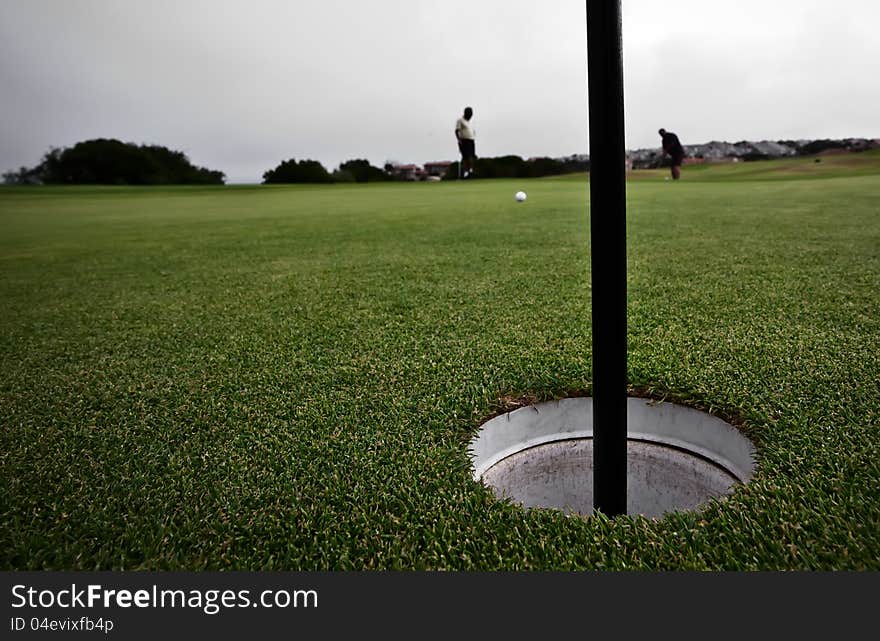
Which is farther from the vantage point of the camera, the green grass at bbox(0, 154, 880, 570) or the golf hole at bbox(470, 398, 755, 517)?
the golf hole at bbox(470, 398, 755, 517)

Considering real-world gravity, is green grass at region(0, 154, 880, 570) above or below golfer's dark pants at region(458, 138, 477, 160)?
below

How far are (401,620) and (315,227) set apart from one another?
20.7 ft

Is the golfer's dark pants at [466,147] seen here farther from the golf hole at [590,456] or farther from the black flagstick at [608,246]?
the black flagstick at [608,246]

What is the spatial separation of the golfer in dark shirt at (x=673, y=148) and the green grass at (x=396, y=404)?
514 inches

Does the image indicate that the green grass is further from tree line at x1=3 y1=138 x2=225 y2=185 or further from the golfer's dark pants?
tree line at x1=3 y1=138 x2=225 y2=185

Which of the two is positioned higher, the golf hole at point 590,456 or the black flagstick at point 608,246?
the black flagstick at point 608,246

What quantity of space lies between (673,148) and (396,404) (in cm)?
1684

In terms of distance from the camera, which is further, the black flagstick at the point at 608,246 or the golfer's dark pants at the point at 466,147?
the golfer's dark pants at the point at 466,147

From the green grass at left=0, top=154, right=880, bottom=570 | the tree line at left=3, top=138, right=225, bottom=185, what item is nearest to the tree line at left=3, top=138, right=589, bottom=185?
the tree line at left=3, top=138, right=225, bottom=185

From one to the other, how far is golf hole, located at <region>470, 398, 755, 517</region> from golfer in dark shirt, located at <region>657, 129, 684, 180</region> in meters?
15.6

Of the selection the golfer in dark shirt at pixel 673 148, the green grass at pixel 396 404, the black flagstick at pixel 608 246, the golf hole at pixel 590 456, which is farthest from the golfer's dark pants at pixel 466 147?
the black flagstick at pixel 608 246

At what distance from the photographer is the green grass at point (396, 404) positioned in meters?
0.98

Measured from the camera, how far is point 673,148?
15.8 metres

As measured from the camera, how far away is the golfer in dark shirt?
1520 cm
